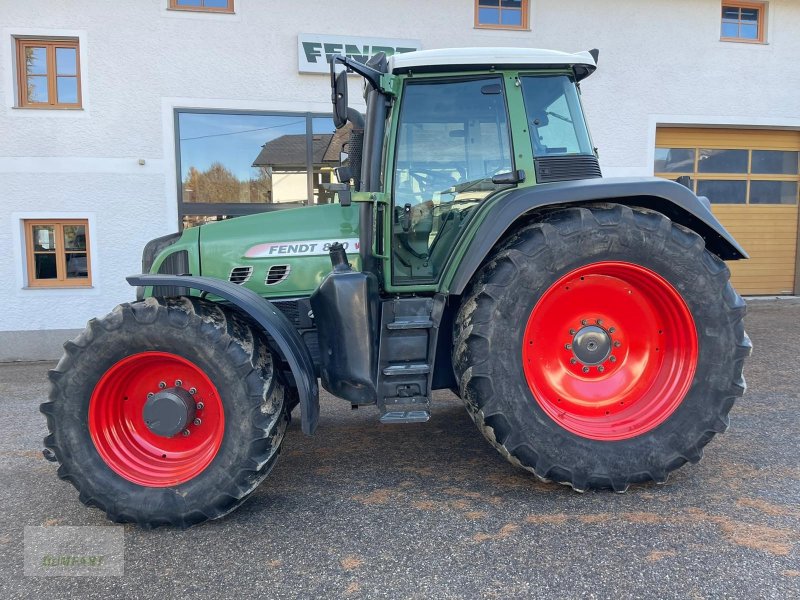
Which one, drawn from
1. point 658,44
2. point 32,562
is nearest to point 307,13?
point 658,44

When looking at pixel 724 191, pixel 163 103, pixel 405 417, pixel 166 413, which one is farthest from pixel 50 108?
pixel 724 191

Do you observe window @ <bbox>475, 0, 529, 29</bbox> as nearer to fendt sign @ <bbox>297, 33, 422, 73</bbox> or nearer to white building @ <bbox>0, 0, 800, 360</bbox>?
white building @ <bbox>0, 0, 800, 360</bbox>

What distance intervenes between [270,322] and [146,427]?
0.80m

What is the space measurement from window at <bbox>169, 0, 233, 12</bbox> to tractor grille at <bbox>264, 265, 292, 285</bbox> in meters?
5.06

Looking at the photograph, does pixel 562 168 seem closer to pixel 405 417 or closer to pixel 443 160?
pixel 443 160

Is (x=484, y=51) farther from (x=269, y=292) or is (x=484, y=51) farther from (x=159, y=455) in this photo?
(x=159, y=455)

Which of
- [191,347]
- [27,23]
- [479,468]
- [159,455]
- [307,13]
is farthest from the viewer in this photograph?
[307,13]

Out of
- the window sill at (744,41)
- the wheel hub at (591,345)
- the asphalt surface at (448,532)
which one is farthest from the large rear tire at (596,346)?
the window sill at (744,41)

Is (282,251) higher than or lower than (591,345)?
higher

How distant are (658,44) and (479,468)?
7011 millimetres

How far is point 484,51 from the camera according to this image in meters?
2.65

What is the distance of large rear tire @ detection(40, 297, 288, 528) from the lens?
90.4 inches

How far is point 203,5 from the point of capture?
6.43 m

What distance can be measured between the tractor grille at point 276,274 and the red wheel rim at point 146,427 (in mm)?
652
